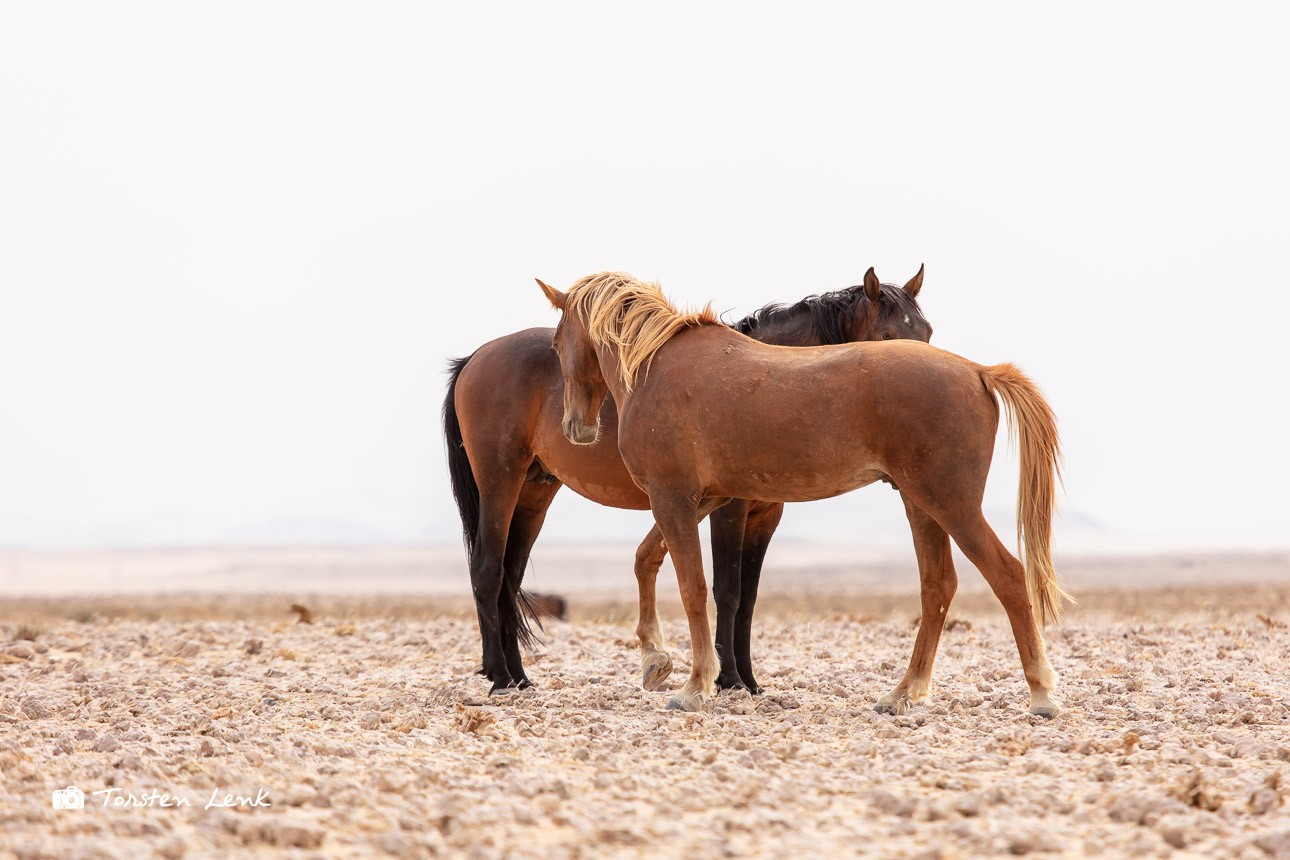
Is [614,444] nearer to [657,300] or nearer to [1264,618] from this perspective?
[657,300]

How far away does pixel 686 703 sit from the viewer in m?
6.16

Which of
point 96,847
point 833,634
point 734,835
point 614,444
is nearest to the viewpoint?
point 96,847

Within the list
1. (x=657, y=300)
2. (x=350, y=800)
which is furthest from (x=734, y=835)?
(x=657, y=300)

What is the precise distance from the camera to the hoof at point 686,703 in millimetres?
6141

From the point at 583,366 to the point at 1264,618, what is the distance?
26.6ft

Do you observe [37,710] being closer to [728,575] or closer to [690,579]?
[690,579]

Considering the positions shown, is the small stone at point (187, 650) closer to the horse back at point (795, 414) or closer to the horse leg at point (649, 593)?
the horse leg at point (649, 593)

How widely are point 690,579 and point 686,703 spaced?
70 centimetres

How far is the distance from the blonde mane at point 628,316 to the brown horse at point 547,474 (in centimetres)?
83

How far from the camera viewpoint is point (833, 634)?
10914mm

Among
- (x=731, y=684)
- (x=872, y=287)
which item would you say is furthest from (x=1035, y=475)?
(x=731, y=684)

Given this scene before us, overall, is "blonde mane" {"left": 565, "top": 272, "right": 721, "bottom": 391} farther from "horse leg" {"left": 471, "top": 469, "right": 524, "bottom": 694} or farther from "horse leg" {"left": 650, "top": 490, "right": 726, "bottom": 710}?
"horse leg" {"left": 471, "top": 469, "right": 524, "bottom": 694}

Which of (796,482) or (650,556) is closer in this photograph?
(796,482)

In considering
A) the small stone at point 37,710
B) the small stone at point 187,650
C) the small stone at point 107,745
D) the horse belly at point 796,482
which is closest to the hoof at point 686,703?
the horse belly at point 796,482
